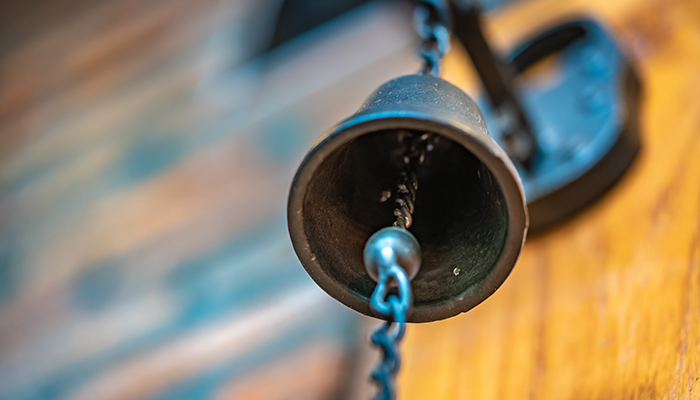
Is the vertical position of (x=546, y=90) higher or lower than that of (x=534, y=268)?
higher

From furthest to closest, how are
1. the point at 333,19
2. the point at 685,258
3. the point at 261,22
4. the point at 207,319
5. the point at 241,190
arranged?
the point at 261,22
the point at 333,19
the point at 241,190
the point at 207,319
the point at 685,258

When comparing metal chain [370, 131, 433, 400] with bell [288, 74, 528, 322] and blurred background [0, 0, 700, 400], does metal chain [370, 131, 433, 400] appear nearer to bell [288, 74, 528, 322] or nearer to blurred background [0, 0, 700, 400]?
bell [288, 74, 528, 322]

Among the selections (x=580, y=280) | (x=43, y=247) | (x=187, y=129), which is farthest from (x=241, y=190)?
(x=580, y=280)

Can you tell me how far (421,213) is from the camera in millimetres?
435

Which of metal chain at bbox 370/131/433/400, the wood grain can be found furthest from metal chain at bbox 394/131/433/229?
the wood grain

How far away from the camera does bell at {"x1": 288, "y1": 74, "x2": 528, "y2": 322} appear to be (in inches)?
12.7

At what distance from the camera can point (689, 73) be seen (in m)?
0.74

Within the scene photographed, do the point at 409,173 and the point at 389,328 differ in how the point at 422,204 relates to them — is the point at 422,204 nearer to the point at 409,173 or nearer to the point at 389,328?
the point at 409,173

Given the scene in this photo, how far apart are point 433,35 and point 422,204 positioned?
5.6 inches

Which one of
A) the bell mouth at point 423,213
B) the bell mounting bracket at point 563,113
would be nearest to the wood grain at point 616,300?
the bell mounting bracket at point 563,113

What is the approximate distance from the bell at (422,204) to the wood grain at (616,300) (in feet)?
0.68

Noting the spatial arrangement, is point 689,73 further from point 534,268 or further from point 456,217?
point 456,217

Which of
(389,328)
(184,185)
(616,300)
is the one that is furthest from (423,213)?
(184,185)

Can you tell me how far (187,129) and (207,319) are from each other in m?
0.57
